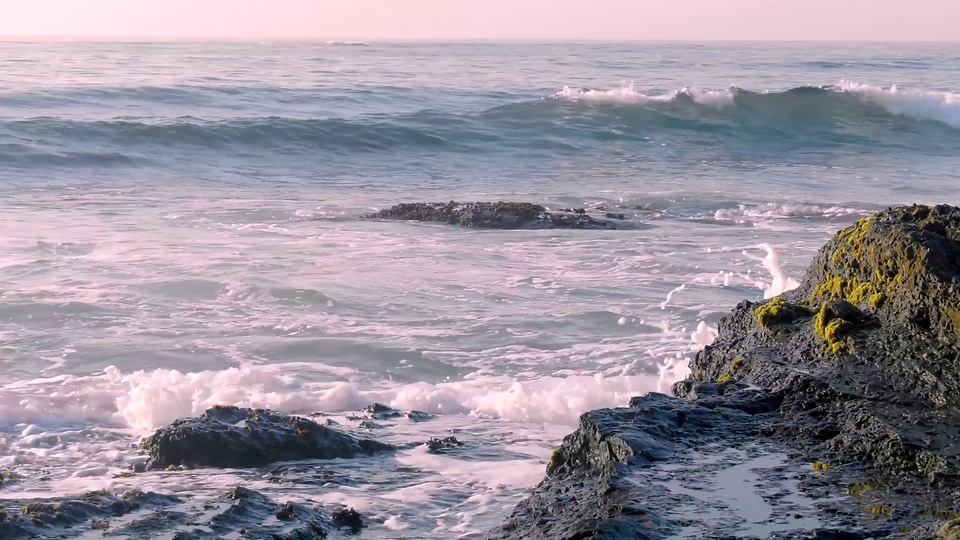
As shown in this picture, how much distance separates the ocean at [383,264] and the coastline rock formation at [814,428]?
0.80 meters

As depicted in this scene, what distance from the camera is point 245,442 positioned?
4320mm

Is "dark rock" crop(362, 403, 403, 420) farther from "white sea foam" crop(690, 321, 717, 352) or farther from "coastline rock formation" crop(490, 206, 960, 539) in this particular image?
"white sea foam" crop(690, 321, 717, 352)

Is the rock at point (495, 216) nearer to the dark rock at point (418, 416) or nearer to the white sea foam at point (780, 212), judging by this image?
the white sea foam at point (780, 212)

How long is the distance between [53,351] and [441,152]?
48.7 feet

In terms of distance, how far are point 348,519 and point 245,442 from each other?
985 millimetres

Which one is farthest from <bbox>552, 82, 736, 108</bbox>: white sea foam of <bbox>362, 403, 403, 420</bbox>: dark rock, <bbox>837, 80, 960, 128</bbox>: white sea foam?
<bbox>362, 403, 403, 420</bbox>: dark rock

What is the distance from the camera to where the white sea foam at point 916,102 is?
27906 mm

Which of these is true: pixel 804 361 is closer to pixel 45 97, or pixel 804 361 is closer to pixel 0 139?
pixel 0 139

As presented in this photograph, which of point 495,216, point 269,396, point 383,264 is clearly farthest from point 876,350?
point 495,216

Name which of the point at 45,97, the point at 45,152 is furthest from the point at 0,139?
the point at 45,97

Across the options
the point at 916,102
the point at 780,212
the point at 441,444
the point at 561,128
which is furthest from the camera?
the point at 916,102

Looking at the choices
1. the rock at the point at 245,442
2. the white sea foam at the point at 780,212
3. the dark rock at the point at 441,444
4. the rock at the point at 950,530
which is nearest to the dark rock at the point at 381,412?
the dark rock at the point at 441,444

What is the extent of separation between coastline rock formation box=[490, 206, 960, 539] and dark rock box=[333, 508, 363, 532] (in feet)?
2.39

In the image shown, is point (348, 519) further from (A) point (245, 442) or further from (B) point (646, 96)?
(B) point (646, 96)
